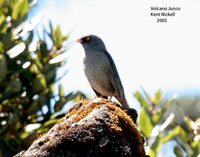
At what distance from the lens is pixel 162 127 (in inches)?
276

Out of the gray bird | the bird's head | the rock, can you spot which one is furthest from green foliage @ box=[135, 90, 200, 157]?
the bird's head

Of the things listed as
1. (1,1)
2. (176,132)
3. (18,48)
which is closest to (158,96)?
(176,132)

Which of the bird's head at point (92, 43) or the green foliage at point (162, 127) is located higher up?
the bird's head at point (92, 43)

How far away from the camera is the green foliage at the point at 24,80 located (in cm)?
805

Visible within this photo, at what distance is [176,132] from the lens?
6.48m

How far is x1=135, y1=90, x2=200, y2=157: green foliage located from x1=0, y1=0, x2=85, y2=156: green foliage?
49.6 inches

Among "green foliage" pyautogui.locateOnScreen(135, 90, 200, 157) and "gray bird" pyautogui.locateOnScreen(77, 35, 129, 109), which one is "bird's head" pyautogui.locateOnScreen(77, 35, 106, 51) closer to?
"gray bird" pyautogui.locateOnScreen(77, 35, 129, 109)

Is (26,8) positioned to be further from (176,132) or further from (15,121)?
(176,132)

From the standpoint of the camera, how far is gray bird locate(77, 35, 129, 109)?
9125 mm

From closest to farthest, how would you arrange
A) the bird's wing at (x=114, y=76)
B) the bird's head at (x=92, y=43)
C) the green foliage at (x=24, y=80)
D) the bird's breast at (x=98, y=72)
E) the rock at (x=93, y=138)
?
the rock at (x=93, y=138) → the green foliage at (x=24, y=80) → the bird's breast at (x=98, y=72) → the bird's wing at (x=114, y=76) → the bird's head at (x=92, y=43)

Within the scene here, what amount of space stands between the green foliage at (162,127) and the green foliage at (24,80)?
1.26m

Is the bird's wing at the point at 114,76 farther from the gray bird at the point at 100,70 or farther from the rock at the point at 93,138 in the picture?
the rock at the point at 93,138

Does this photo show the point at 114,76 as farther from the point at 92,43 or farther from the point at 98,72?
the point at 92,43

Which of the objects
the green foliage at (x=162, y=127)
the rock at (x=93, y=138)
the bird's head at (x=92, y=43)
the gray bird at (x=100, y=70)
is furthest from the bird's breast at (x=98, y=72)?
the rock at (x=93, y=138)
